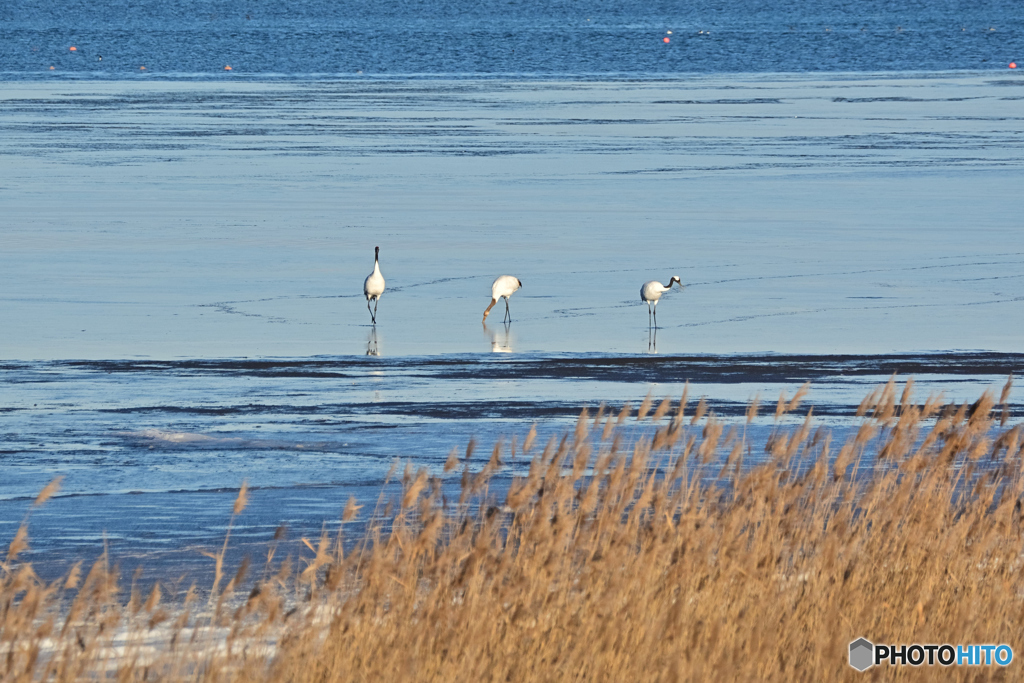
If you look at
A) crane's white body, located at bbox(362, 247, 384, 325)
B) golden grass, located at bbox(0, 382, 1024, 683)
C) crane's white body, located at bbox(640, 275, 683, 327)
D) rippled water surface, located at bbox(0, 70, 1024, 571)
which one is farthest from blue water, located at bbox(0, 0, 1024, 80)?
golden grass, located at bbox(0, 382, 1024, 683)

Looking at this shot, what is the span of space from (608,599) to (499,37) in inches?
3951

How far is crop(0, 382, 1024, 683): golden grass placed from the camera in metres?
5.76

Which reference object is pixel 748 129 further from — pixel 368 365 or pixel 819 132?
pixel 368 365

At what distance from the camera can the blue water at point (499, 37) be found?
3007 inches

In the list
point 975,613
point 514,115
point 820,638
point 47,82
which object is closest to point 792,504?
point 975,613

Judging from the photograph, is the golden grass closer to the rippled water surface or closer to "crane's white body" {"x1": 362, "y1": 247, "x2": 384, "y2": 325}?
the rippled water surface

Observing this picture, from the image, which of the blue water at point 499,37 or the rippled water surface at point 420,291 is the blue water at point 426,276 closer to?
the rippled water surface at point 420,291

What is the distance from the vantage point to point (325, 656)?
5863 mm

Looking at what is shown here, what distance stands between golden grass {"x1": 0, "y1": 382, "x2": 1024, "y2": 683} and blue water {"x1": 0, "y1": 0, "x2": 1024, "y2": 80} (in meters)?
61.2

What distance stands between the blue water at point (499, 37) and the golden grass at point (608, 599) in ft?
201

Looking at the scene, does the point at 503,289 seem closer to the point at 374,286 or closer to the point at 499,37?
the point at 374,286

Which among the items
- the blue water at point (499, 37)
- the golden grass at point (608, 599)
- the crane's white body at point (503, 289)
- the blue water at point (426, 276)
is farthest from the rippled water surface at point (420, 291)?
the blue water at point (499, 37)

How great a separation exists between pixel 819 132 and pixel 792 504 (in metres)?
32.7

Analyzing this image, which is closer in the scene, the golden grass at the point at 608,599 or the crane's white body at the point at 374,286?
the golden grass at the point at 608,599
